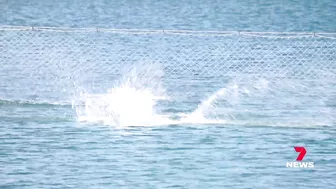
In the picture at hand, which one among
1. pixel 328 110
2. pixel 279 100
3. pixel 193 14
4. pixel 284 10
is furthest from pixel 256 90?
pixel 284 10

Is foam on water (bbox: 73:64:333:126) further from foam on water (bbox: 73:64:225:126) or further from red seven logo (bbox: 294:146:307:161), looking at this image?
red seven logo (bbox: 294:146:307:161)

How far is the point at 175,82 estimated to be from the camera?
30641 millimetres

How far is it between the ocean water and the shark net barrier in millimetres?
49

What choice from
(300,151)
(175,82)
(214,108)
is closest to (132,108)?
(214,108)

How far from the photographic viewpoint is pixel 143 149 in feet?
64.8

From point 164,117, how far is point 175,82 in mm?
7465

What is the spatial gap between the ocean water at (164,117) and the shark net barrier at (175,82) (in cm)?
5

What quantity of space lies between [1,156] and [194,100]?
8123mm

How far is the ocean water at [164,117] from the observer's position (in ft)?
58.7

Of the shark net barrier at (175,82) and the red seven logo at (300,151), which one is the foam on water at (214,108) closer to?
the shark net barrier at (175,82)

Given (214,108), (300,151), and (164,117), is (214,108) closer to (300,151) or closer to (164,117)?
(164,117)

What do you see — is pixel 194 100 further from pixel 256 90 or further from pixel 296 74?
pixel 296 74

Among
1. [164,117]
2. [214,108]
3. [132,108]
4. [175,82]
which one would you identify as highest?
[175,82]

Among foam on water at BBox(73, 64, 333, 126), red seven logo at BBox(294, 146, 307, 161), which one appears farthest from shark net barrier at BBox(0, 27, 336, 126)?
red seven logo at BBox(294, 146, 307, 161)
